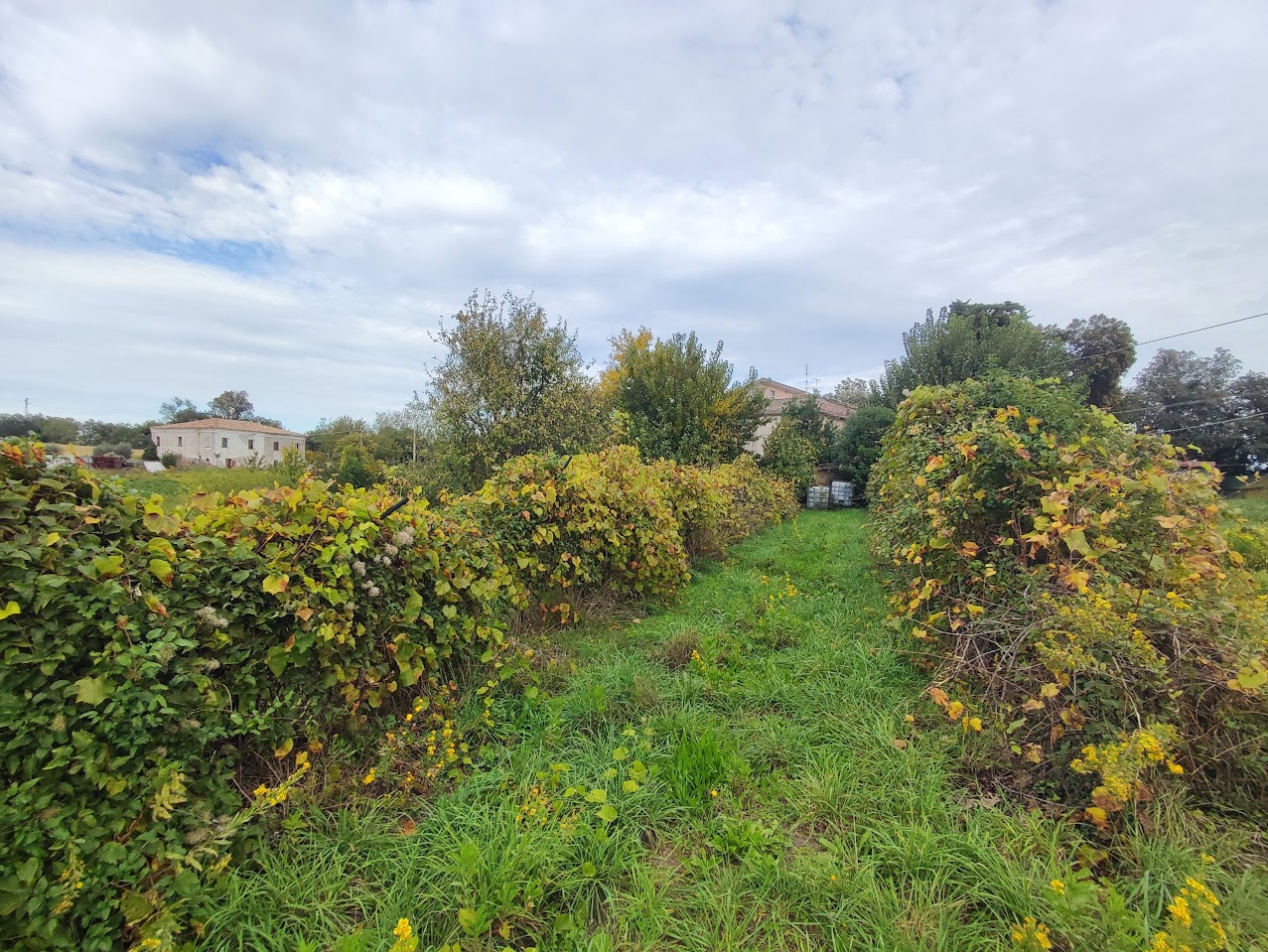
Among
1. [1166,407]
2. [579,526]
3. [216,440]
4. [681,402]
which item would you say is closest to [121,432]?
[216,440]

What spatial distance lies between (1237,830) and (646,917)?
1886 mm

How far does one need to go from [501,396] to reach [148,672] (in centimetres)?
777

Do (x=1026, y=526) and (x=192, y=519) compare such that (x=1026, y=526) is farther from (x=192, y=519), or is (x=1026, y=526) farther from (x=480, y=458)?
(x=480, y=458)

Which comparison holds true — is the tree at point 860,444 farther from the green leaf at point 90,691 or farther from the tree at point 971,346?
the green leaf at point 90,691

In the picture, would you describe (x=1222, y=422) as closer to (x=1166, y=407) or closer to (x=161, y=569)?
(x=1166, y=407)

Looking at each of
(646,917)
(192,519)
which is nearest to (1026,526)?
(646,917)

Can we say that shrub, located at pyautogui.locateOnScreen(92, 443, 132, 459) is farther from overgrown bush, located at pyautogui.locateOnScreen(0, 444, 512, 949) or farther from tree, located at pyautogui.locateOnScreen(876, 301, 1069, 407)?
tree, located at pyautogui.locateOnScreen(876, 301, 1069, 407)

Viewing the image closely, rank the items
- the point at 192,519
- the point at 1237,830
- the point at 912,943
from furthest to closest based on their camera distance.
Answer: the point at 192,519 < the point at 1237,830 < the point at 912,943

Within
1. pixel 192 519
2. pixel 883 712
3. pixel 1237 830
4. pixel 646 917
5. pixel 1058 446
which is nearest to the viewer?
pixel 646 917

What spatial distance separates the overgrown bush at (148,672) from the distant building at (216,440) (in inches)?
1811

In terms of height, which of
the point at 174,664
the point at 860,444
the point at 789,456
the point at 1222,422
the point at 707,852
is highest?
the point at 1222,422

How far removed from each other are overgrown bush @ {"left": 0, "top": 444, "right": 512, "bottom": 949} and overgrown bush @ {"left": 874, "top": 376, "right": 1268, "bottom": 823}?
252 centimetres

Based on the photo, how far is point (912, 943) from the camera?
138 cm

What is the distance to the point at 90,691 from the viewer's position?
130 cm
